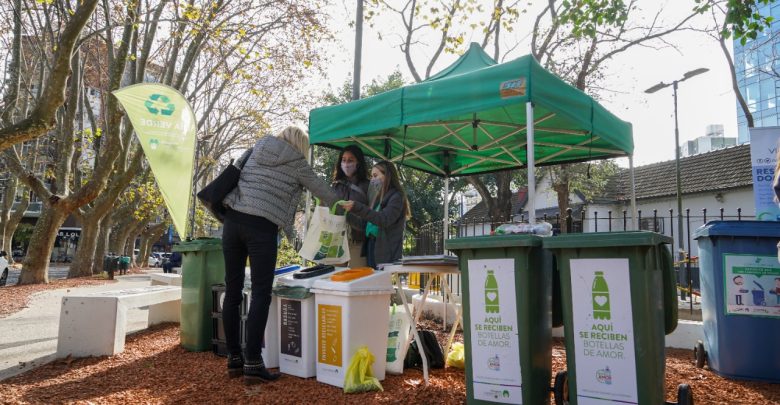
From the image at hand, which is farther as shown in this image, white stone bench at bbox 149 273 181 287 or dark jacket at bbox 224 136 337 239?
white stone bench at bbox 149 273 181 287

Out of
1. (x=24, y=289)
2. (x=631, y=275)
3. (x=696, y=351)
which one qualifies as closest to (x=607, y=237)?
(x=631, y=275)

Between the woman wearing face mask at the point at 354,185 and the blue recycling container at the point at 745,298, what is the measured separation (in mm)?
3010

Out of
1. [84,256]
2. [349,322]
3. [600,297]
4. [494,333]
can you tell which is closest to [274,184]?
[349,322]

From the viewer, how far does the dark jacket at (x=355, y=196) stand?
5.02 m

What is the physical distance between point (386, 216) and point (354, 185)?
61 cm

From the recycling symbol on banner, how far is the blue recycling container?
23.5ft

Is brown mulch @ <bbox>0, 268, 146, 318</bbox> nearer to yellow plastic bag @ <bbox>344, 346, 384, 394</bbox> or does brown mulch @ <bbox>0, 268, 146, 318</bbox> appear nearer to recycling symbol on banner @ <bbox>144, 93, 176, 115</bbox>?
recycling symbol on banner @ <bbox>144, 93, 176, 115</bbox>

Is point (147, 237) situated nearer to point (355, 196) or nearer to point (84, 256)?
point (84, 256)

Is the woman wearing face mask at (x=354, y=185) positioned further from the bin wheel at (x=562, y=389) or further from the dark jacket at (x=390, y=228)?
the bin wheel at (x=562, y=389)

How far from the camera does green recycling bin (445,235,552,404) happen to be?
10.6 ft

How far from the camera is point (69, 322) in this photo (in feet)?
16.4

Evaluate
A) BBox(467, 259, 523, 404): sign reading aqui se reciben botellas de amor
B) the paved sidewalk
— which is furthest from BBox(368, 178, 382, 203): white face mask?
the paved sidewalk

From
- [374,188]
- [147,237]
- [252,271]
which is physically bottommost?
[252,271]

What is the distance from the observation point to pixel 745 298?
4.34m
